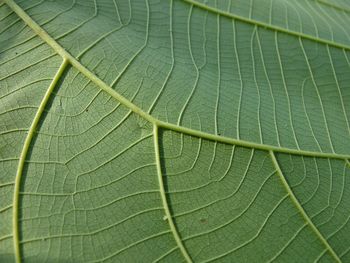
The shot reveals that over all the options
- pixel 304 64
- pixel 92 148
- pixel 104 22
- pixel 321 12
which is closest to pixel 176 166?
pixel 92 148

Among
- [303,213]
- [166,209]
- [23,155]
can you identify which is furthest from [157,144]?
[303,213]

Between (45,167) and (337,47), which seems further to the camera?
(337,47)

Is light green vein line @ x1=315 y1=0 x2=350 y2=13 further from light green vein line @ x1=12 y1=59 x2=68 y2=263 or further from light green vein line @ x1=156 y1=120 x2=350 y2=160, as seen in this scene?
light green vein line @ x1=12 y1=59 x2=68 y2=263

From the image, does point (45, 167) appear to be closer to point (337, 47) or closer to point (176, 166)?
point (176, 166)

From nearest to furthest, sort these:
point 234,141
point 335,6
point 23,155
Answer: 1. point 23,155
2. point 234,141
3. point 335,6

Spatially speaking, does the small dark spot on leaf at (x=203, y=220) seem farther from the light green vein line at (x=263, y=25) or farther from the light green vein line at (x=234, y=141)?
the light green vein line at (x=263, y=25)

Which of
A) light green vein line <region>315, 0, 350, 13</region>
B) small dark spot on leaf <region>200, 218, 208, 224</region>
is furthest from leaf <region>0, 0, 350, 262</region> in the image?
light green vein line <region>315, 0, 350, 13</region>

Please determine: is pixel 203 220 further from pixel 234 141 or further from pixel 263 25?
pixel 263 25

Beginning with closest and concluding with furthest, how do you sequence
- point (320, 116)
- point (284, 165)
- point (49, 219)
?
point (49, 219), point (284, 165), point (320, 116)

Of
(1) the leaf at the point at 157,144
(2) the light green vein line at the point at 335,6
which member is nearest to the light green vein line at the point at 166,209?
(1) the leaf at the point at 157,144
